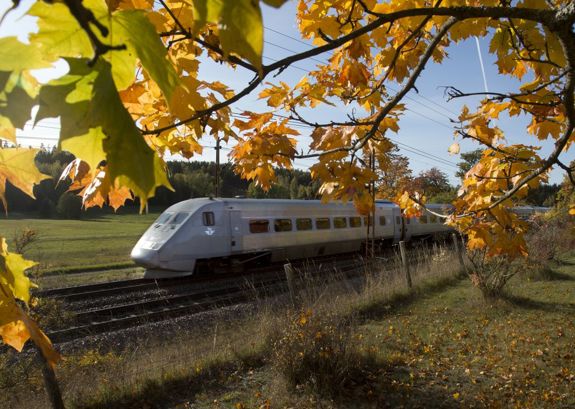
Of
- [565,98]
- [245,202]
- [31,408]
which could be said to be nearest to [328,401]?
[31,408]

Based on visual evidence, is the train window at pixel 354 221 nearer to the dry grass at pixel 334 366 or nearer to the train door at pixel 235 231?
the train door at pixel 235 231

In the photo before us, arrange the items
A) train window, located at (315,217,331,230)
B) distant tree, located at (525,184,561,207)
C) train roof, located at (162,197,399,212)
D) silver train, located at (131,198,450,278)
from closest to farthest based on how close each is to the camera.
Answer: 1. distant tree, located at (525,184,561,207)
2. silver train, located at (131,198,450,278)
3. train roof, located at (162,197,399,212)
4. train window, located at (315,217,331,230)

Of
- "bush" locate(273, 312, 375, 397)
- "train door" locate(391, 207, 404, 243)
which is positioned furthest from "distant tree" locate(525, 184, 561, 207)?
"bush" locate(273, 312, 375, 397)

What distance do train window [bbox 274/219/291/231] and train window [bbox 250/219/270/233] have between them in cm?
35

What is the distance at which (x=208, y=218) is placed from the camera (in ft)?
40.1

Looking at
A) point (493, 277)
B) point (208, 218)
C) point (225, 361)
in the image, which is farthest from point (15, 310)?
point (208, 218)

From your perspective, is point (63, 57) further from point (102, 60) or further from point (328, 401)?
point (328, 401)

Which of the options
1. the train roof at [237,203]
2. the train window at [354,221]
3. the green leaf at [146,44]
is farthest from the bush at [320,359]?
the train window at [354,221]

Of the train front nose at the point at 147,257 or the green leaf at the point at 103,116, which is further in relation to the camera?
the train front nose at the point at 147,257

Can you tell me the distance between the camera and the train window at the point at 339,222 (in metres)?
16.1

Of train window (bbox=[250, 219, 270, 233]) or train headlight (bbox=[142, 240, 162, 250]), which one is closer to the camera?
train headlight (bbox=[142, 240, 162, 250])

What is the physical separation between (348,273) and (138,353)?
23.0 ft

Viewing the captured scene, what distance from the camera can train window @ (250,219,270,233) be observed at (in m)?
13.2

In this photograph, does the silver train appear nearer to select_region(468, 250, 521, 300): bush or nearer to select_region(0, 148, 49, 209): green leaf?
select_region(468, 250, 521, 300): bush
